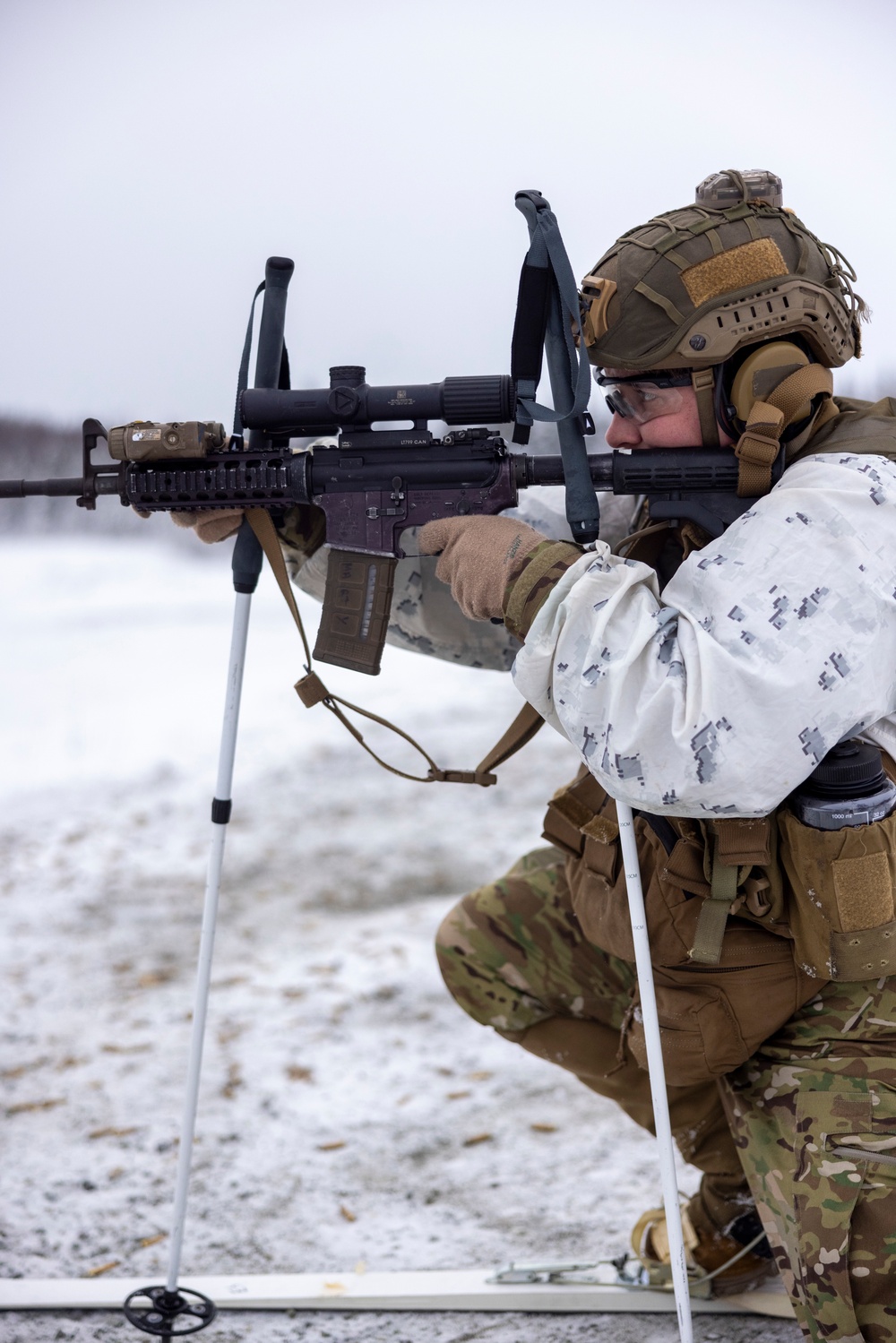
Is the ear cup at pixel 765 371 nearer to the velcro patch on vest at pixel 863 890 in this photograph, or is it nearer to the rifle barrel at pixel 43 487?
the velcro patch on vest at pixel 863 890

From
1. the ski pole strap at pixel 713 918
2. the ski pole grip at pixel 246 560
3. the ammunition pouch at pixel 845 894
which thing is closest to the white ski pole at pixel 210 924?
the ski pole grip at pixel 246 560

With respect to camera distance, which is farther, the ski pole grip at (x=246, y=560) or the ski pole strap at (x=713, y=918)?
the ski pole grip at (x=246, y=560)

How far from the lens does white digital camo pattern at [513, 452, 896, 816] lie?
1662 mm

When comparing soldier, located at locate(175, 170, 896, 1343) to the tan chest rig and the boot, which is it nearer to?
the tan chest rig

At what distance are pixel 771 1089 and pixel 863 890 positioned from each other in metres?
0.45

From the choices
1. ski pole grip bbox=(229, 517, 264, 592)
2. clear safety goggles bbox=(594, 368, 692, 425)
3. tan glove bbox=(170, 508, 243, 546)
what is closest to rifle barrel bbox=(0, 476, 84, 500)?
tan glove bbox=(170, 508, 243, 546)

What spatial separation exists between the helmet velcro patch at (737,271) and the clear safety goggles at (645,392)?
136 mm

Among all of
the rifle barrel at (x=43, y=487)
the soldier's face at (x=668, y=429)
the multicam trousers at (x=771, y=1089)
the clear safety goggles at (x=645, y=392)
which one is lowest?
the multicam trousers at (x=771, y=1089)

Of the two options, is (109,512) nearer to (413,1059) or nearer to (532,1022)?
(413,1059)

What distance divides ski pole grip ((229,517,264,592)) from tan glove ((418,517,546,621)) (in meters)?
0.44

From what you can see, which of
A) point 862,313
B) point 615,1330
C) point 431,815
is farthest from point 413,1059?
point 862,313

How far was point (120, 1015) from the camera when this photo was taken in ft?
13.4

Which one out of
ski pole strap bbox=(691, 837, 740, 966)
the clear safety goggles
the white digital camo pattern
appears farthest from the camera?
the clear safety goggles

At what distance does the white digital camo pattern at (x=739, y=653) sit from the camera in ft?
5.45
